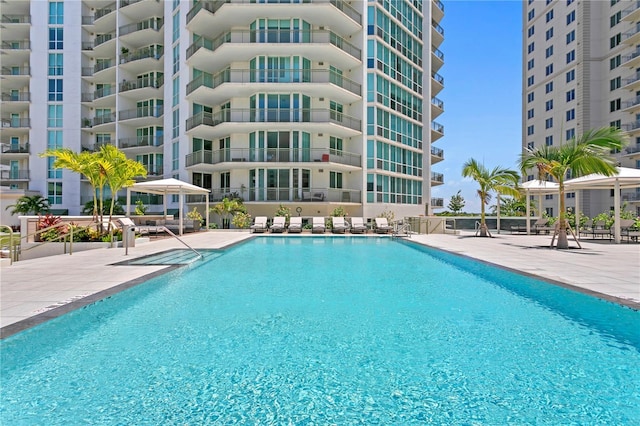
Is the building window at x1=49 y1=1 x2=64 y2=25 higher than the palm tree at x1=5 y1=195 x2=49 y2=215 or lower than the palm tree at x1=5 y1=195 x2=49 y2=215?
higher

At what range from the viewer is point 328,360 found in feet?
14.3

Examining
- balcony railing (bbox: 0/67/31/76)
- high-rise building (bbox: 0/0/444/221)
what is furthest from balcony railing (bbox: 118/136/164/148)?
balcony railing (bbox: 0/67/31/76)

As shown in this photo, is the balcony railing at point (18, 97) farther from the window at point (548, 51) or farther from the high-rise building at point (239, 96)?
the window at point (548, 51)

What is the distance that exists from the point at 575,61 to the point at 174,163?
1962 inches

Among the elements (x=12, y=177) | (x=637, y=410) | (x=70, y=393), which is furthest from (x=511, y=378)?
(x=12, y=177)

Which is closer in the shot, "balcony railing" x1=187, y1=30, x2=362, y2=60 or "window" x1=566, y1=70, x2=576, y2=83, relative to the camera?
"balcony railing" x1=187, y1=30, x2=362, y2=60

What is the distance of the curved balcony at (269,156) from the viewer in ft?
92.6

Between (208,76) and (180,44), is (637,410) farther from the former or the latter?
(180,44)

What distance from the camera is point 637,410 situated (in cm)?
332

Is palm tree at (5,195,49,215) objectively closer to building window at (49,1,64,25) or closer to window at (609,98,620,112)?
building window at (49,1,64,25)

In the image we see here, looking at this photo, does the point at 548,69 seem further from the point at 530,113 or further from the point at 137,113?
the point at 137,113

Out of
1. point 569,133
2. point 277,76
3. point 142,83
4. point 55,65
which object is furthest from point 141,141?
point 569,133

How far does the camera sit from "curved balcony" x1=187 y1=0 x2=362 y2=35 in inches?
1101

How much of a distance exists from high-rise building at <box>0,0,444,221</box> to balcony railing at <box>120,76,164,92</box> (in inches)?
9.1
